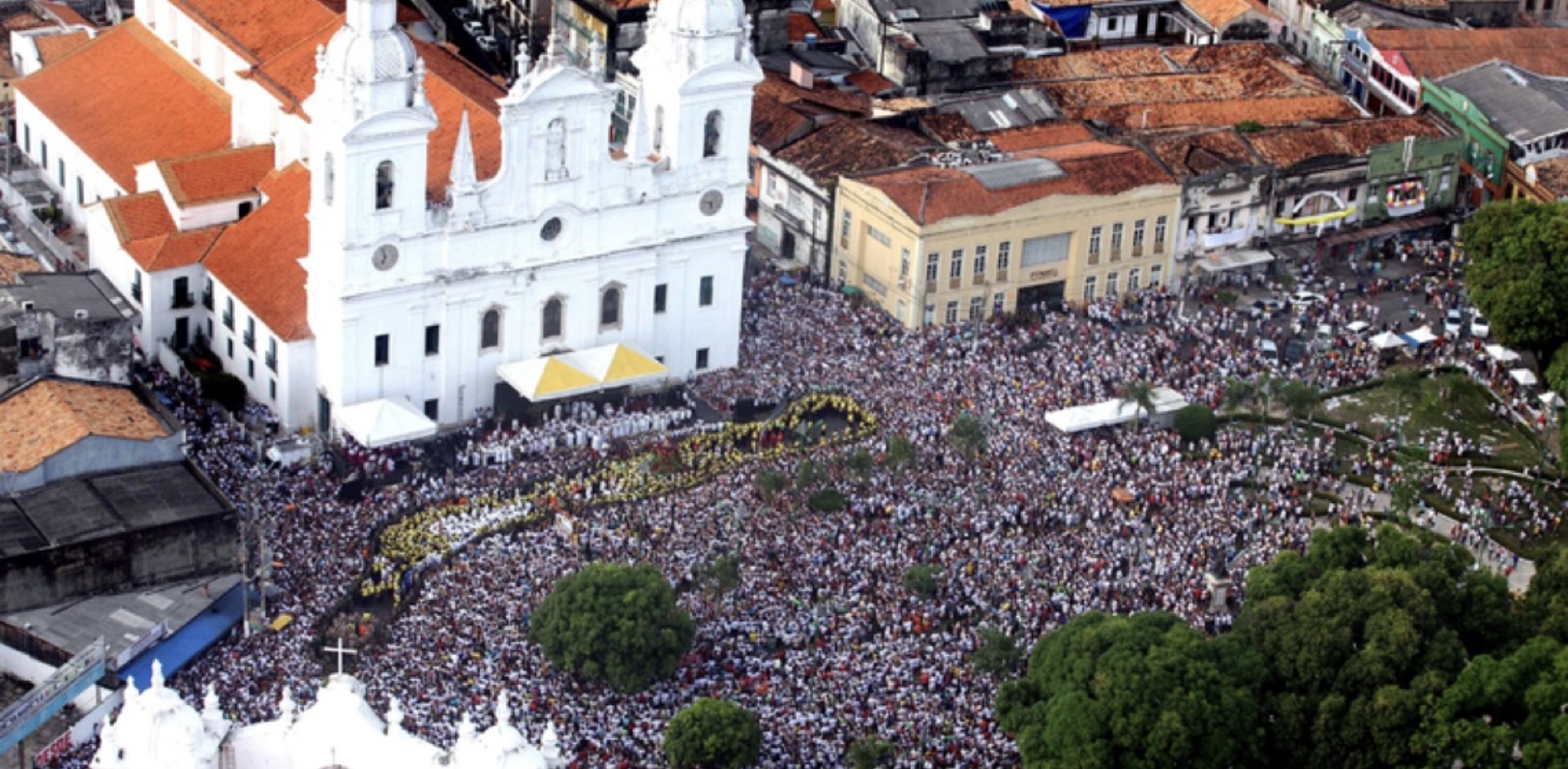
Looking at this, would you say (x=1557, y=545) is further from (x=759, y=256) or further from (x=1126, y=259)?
(x=759, y=256)

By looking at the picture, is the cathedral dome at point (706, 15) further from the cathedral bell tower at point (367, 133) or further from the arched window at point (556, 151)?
the cathedral bell tower at point (367, 133)

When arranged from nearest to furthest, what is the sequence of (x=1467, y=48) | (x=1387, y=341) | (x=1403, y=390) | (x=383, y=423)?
(x=383, y=423) < (x=1403, y=390) < (x=1387, y=341) < (x=1467, y=48)

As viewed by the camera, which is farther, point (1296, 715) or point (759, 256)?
point (759, 256)

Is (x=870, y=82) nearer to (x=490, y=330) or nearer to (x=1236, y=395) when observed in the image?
(x=1236, y=395)

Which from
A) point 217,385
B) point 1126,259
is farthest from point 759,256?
point 217,385

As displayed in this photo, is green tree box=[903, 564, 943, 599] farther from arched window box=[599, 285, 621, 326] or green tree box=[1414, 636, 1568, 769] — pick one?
arched window box=[599, 285, 621, 326]

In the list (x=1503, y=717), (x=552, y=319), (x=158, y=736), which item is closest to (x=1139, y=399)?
Answer: (x=552, y=319)
